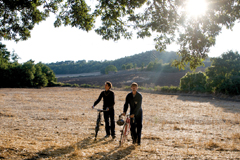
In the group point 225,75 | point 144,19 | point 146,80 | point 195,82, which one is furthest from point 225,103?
point 146,80

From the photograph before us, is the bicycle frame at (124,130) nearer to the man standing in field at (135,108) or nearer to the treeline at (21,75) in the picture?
the man standing in field at (135,108)

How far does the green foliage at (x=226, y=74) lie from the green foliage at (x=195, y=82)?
2.59 metres

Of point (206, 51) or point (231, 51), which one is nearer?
point (206, 51)

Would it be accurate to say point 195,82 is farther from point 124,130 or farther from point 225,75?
point 124,130

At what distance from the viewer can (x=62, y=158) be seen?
18.1ft

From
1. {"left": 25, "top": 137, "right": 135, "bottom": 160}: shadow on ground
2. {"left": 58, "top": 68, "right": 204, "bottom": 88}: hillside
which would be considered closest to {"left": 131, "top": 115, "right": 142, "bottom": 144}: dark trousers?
{"left": 25, "top": 137, "right": 135, "bottom": 160}: shadow on ground

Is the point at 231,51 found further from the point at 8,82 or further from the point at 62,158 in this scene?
the point at 8,82

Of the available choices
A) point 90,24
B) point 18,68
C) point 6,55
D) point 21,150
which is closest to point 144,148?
point 21,150

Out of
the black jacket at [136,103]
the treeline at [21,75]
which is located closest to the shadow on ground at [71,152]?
the black jacket at [136,103]

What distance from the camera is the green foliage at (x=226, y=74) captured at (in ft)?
101

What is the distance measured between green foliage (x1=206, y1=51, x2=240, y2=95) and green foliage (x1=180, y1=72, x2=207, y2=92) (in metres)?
2.59

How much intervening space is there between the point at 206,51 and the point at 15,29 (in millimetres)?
8586

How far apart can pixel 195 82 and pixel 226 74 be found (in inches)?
250

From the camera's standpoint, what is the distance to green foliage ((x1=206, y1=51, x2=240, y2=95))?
30.9 meters
